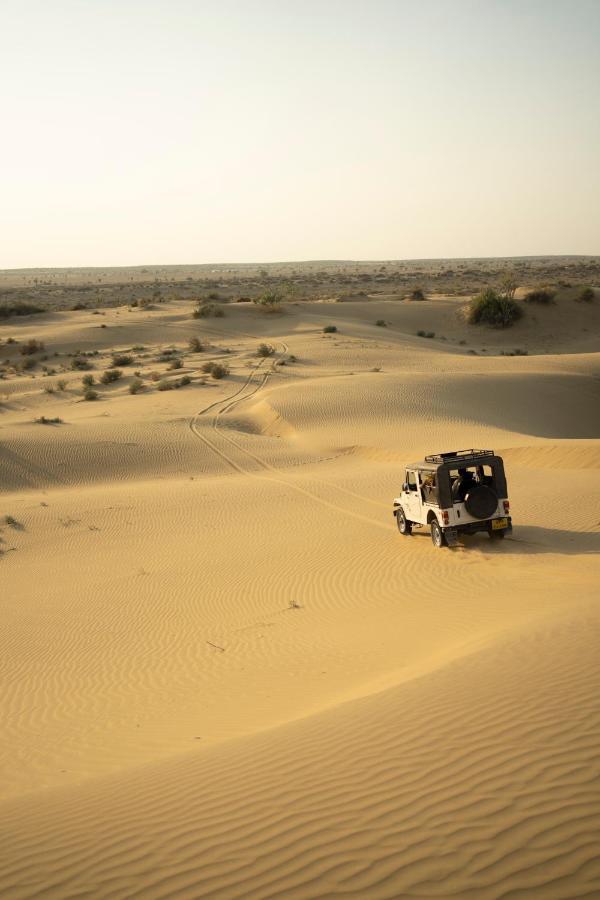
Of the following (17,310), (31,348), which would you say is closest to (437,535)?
(31,348)

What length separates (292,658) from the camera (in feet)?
33.7

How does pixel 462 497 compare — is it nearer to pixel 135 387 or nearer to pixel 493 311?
pixel 135 387

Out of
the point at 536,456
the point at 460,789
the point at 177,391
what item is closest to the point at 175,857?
the point at 460,789

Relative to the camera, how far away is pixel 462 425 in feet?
89.9

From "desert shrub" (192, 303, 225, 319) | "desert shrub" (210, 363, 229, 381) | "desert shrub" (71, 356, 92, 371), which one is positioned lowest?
"desert shrub" (210, 363, 229, 381)

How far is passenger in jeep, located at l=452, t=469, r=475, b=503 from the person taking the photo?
1405 centimetres

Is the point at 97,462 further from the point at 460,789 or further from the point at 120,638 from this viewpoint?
the point at 460,789

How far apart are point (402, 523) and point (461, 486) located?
1.98 m

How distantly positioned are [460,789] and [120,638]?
7.83 meters

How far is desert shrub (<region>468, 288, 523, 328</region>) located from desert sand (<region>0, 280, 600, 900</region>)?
23364 mm

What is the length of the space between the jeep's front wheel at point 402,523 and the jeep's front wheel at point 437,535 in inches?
39.5

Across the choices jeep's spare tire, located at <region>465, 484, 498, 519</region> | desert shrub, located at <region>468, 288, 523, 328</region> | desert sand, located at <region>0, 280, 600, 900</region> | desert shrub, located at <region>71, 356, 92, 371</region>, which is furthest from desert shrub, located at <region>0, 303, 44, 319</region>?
jeep's spare tire, located at <region>465, 484, 498, 519</region>

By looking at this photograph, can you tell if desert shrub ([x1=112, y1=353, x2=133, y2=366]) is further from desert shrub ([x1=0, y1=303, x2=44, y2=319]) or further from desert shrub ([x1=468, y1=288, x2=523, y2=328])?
desert shrub ([x1=468, y1=288, x2=523, y2=328])

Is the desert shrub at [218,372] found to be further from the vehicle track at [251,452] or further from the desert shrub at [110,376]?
the desert shrub at [110,376]
